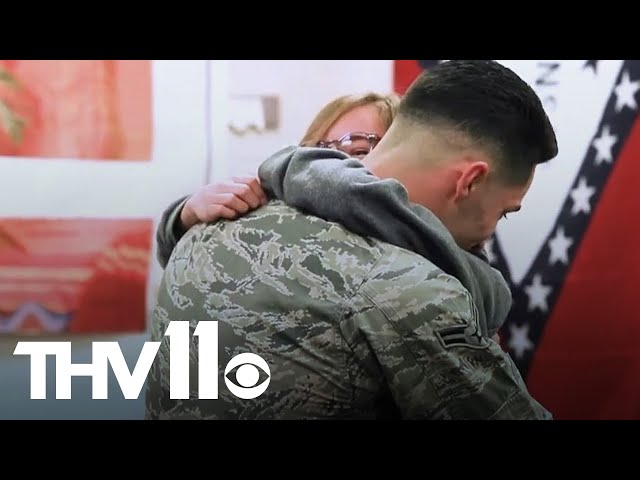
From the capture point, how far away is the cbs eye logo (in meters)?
0.87

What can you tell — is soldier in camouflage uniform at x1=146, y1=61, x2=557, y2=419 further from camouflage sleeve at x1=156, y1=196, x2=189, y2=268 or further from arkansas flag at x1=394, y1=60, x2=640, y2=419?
arkansas flag at x1=394, y1=60, x2=640, y2=419

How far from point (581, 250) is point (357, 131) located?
507 millimetres

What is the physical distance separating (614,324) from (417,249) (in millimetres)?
709

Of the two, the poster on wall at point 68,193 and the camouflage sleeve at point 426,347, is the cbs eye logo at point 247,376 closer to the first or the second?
the camouflage sleeve at point 426,347

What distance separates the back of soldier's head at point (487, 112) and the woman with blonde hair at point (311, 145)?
253 millimetres

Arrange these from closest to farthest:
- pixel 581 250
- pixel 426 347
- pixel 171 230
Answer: pixel 426 347 < pixel 171 230 < pixel 581 250

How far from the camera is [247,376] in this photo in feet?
2.96

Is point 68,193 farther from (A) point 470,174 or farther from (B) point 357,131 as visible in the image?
(A) point 470,174

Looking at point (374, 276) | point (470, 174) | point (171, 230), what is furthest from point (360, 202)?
point (171, 230)

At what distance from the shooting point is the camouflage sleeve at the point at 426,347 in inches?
31.7

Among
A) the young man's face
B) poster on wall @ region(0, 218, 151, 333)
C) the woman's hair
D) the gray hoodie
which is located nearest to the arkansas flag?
the woman's hair

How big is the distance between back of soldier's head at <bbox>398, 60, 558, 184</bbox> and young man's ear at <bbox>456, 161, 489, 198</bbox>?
2 centimetres
